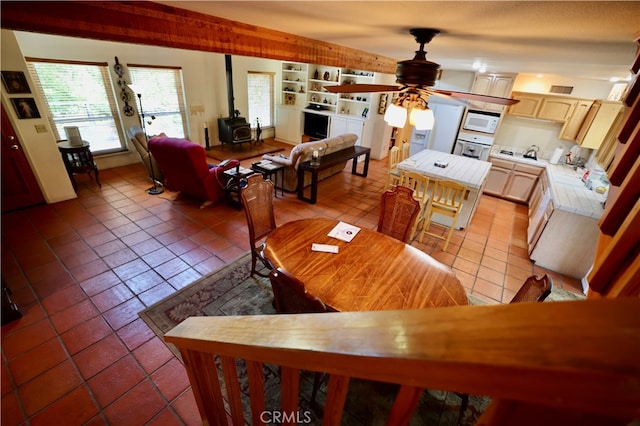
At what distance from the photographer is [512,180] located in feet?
16.8

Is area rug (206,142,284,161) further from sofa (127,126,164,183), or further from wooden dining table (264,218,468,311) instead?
wooden dining table (264,218,468,311)

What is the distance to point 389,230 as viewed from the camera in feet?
8.89

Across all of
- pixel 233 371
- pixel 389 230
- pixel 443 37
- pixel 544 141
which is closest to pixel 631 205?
pixel 233 371

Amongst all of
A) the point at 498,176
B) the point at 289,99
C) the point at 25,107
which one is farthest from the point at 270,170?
the point at 289,99

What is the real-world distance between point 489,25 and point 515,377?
5.69 ft

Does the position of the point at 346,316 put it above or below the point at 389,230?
above

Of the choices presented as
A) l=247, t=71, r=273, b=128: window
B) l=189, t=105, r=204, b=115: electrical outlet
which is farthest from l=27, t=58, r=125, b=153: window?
l=247, t=71, r=273, b=128: window

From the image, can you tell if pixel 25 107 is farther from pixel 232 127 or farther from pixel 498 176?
pixel 498 176

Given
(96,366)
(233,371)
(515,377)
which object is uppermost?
(515,377)

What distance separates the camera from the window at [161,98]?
555 cm

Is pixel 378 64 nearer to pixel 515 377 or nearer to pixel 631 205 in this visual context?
pixel 631 205

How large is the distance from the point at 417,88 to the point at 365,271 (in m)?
1.41

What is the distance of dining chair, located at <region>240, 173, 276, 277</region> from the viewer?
2555 mm

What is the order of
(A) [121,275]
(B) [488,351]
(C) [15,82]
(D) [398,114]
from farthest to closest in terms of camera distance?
(C) [15,82]
(A) [121,275]
(D) [398,114]
(B) [488,351]
